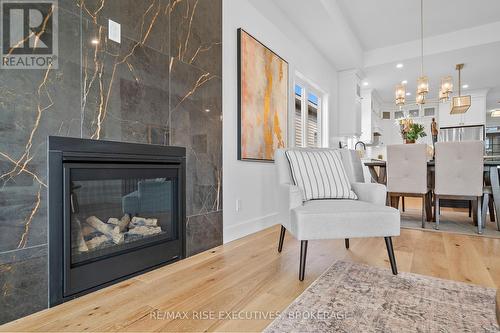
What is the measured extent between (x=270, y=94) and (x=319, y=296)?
2363mm

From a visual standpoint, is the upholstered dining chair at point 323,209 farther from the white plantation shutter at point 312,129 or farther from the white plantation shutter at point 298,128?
the white plantation shutter at point 312,129

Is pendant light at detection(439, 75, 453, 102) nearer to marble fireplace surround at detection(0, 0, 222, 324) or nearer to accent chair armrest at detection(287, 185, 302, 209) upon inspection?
marble fireplace surround at detection(0, 0, 222, 324)

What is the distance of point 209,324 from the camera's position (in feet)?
3.91

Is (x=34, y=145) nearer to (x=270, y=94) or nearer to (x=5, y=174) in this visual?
(x=5, y=174)

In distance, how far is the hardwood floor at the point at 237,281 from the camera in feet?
3.97

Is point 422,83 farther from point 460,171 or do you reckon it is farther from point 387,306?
point 387,306

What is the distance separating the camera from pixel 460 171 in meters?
3.00

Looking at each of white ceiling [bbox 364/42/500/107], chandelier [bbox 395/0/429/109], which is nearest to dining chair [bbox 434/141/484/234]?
chandelier [bbox 395/0/429/109]

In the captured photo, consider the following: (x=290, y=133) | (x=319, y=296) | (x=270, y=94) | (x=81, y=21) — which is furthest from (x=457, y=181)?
(x=81, y=21)

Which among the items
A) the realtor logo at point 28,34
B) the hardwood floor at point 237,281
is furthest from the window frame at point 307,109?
the realtor logo at point 28,34

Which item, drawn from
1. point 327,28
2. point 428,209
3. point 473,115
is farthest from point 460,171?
point 473,115

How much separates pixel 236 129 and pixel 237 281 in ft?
4.96

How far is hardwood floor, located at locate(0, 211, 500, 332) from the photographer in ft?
3.97

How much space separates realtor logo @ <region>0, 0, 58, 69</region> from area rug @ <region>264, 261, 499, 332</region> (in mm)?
1627
